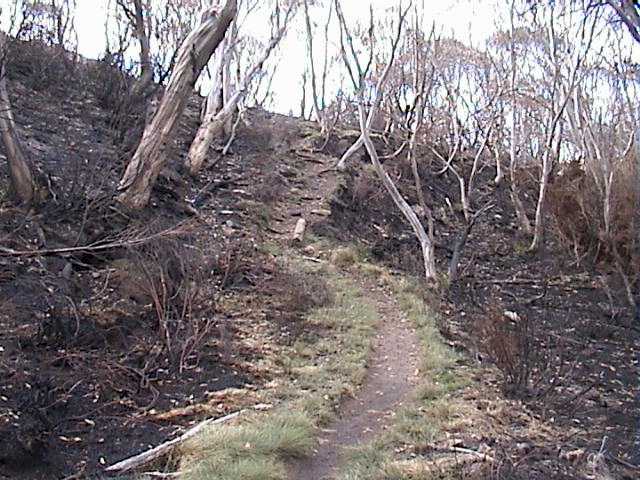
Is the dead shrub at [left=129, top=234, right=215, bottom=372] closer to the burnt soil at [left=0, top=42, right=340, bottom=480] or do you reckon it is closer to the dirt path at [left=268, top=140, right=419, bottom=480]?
the burnt soil at [left=0, top=42, right=340, bottom=480]

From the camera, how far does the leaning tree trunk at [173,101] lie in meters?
10.2

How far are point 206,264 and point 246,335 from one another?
1.82 m

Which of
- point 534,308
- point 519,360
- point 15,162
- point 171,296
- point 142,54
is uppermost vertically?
point 142,54

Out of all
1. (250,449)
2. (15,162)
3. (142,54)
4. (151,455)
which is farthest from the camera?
(142,54)

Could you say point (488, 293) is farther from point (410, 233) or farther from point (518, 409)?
point (518, 409)

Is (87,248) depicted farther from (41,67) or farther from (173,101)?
(41,67)

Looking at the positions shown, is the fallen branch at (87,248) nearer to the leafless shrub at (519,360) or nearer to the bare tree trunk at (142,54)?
the leafless shrub at (519,360)

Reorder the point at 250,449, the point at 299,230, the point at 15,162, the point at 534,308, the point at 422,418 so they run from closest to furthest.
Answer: the point at 250,449
the point at 422,418
the point at 15,162
the point at 534,308
the point at 299,230

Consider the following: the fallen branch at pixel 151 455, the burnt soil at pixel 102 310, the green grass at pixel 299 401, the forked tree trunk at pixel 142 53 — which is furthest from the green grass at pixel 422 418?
the forked tree trunk at pixel 142 53

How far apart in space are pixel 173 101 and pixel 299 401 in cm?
544

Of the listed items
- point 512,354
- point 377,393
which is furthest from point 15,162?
point 512,354

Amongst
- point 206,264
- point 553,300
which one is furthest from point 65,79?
point 553,300

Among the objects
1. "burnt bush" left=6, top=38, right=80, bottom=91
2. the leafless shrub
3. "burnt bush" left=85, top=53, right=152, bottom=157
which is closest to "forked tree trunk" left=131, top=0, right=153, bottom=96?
"burnt bush" left=85, top=53, right=152, bottom=157

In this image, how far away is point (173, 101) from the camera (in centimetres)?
1032
